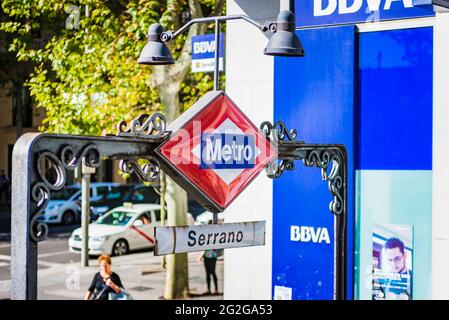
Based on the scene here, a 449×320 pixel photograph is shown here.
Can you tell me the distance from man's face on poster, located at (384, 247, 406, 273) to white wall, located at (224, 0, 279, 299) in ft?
5.58

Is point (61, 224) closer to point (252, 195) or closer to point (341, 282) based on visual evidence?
point (252, 195)

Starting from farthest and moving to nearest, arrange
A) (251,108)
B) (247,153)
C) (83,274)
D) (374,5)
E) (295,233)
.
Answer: (83,274) → (251,108) → (295,233) → (374,5) → (247,153)

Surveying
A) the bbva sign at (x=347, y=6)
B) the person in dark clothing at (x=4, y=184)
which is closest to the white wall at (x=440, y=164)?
the bbva sign at (x=347, y=6)

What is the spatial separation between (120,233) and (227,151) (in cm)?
1703

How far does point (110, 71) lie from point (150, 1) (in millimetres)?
1829

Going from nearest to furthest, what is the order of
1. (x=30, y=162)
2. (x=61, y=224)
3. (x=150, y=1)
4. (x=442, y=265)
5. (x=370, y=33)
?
(x=30, y=162) → (x=442, y=265) → (x=370, y=33) → (x=150, y=1) → (x=61, y=224)

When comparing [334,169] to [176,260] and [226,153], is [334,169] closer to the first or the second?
[226,153]

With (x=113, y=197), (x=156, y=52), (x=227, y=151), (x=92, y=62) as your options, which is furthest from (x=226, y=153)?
(x=113, y=197)

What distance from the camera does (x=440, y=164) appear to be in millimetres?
9148

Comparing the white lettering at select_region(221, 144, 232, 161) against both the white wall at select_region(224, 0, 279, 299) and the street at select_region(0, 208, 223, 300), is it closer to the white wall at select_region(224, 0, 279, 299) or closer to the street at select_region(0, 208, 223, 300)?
the white wall at select_region(224, 0, 279, 299)

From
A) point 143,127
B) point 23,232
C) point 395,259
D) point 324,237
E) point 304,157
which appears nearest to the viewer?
point 23,232

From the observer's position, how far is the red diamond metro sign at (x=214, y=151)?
247 inches

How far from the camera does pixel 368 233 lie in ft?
32.6

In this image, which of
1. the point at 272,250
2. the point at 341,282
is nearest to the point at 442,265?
the point at 341,282
